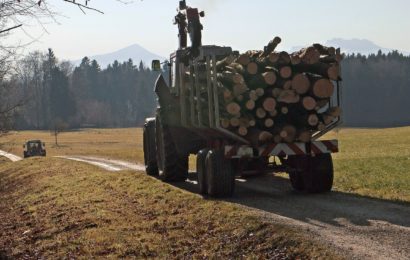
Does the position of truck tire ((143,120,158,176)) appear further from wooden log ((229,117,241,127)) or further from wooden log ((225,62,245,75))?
wooden log ((229,117,241,127))

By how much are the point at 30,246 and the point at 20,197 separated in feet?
28.2

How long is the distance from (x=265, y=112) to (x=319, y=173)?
202cm

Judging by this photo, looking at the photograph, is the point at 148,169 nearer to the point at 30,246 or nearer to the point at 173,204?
the point at 173,204

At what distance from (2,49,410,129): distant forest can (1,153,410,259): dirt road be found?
108640 millimetres

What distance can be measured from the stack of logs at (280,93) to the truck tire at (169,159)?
3.42 metres

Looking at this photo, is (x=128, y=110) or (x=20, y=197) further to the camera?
(x=128, y=110)

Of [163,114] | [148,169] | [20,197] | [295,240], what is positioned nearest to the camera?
[295,240]

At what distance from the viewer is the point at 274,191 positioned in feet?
41.0

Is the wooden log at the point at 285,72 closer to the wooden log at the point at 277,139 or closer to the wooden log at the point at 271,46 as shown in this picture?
the wooden log at the point at 271,46

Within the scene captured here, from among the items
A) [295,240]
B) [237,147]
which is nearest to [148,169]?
[237,147]

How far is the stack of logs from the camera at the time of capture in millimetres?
10516

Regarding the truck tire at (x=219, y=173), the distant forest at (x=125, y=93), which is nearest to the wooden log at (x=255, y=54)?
the truck tire at (x=219, y=173)

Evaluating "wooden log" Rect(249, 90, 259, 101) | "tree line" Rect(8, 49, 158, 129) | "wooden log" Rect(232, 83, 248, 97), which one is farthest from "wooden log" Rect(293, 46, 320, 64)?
"tree line" Rect(8, 49, 158, 129)

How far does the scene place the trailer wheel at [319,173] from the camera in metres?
11.6
